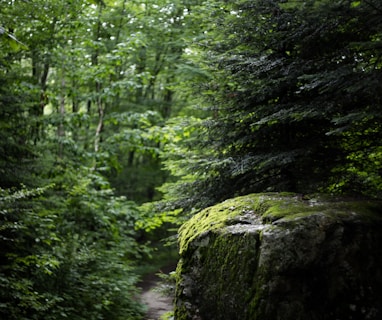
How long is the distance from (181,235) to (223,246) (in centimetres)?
106

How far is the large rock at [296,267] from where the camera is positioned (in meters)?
2.97

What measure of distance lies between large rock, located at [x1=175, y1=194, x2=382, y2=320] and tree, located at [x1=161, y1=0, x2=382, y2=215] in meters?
1.03

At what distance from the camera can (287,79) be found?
4473mm

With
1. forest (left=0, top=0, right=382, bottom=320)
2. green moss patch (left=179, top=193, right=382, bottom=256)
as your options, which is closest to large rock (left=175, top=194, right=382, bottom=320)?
green moss patch (left=179, top=193, right=382, bottom=256)

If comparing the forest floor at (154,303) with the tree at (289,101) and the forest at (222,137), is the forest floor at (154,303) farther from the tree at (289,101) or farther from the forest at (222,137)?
the tree at (289,101)

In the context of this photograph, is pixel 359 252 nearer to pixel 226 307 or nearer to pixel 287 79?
pixel 226 307

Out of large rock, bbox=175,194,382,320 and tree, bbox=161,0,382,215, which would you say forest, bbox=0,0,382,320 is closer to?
tree, bbox=161,0,382,215

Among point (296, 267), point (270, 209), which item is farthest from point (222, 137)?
point (296, 267)

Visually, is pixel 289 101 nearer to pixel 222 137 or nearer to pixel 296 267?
pixel 222 137

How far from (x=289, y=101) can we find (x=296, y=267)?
2.60 metres

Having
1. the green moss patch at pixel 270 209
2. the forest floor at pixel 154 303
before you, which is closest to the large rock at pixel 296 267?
the green moss patch at pixel 270 209

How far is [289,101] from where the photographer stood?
4887 millimetres

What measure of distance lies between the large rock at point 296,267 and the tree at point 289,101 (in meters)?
1.03

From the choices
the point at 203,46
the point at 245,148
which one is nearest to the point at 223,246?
the point at 245,148
